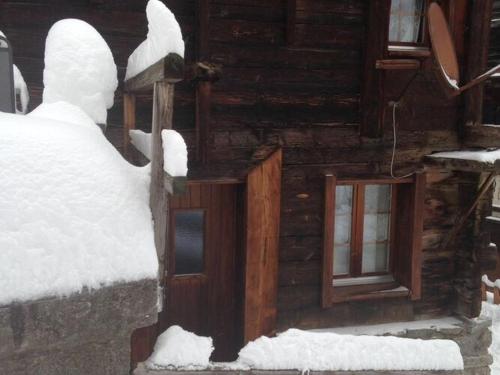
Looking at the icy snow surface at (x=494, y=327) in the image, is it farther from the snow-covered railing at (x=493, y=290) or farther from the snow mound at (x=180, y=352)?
the snow mound at (x=180, y=352)

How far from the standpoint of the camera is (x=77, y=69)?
9.32 feet

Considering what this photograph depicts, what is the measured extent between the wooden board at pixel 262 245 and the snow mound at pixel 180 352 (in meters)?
2.16

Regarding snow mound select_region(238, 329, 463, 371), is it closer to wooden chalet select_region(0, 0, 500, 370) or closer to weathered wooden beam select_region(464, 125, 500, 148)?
wooden chalet select_region(0, 0, 500, 370)

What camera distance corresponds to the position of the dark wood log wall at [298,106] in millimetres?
4254

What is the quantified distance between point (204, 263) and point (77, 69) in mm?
2549

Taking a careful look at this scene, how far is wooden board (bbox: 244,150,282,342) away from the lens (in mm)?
4547

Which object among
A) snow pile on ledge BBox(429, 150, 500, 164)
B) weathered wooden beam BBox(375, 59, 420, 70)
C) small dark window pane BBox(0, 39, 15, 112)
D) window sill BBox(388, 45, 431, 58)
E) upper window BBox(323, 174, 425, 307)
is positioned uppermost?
window sill BBox(388, 45, 431, 58)

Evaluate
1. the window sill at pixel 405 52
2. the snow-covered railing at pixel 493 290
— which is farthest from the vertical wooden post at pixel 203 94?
the snow-covered railing at pixel 493 290

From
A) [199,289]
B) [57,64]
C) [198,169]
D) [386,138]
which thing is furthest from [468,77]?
[57,64]

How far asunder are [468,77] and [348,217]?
6.59 ft

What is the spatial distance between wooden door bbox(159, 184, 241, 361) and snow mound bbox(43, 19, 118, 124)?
1970mm

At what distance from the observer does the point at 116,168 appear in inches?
85.4

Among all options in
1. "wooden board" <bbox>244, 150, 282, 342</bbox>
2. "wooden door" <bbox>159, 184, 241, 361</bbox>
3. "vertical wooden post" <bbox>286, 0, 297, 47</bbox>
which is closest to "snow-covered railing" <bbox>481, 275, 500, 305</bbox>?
"wooden board" <bbox>244, 150, 282, 342</bbox>

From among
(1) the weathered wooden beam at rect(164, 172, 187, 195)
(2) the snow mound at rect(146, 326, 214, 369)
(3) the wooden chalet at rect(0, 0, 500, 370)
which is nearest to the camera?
(1) the weathered wooden beam at rect(164, 172, 187, 195)
